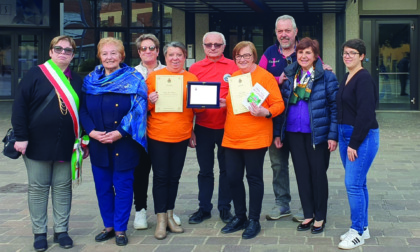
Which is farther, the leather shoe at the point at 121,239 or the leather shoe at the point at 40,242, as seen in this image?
the leather shoe at the point at 121,239

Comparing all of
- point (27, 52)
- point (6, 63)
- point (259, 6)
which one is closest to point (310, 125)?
point (259, 6)

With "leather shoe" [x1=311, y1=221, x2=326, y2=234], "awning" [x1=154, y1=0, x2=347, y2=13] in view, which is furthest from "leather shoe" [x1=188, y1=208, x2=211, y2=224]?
"awning" [x1=154, y1=0, x2=347, y2=13]

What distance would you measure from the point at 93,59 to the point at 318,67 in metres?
14.7

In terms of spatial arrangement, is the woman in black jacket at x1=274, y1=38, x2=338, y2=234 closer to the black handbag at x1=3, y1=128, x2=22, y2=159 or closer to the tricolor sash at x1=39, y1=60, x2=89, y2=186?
the tricolor sash at x1=39, y1=60, x2=89, y2=186

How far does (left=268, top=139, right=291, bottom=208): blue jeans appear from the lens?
5.71 meters

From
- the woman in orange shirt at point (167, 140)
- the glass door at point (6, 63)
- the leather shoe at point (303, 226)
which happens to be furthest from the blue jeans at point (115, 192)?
the glass door at point (6, 63)

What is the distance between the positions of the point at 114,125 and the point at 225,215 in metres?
1.49

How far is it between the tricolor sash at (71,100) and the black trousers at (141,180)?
26.9 inches

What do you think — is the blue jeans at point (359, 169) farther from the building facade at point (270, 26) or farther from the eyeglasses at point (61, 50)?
the building facade at point (270, 26)

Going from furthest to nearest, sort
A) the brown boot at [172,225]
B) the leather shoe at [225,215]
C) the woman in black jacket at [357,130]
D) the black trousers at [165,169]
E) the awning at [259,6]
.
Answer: the awning at [259,6] → the leather shoe at [225,215] → the brown boot at [172,225] → the black trousers at [165,169] → the woman in black jacket at [357,130]

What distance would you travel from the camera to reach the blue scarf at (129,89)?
488 centimetres

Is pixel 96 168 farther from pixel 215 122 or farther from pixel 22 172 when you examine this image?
pixel 22 172

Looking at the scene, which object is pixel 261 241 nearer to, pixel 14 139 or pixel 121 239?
pixel 121 239

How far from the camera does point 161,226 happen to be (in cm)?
520
